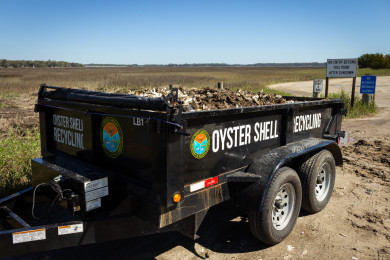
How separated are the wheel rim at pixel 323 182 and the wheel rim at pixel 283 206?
915mm

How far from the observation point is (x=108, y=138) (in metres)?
3.22

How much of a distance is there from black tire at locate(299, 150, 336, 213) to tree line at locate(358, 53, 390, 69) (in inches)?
2657

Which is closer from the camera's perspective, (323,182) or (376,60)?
(323,182)

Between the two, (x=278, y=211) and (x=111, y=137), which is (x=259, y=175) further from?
(x=111, y=137)

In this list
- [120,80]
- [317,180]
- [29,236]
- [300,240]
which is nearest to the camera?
[29,236]

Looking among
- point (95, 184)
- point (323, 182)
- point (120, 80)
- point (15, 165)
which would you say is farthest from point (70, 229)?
point (120, 80)

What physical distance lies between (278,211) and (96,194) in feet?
6.61

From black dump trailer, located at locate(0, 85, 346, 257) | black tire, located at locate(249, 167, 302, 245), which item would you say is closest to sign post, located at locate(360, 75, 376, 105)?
black dump trailer, located at locate(0, 85, 346, 257)

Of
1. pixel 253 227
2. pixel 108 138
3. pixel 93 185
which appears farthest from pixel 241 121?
pixel 93 185

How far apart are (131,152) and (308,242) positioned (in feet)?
7.59

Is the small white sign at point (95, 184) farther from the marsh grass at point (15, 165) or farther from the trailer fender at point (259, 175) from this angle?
the marsh grass at point (15, 165)

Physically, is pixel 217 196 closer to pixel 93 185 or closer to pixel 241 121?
pixel 241 121

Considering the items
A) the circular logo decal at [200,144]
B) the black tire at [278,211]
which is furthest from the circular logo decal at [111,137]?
the black tire at [278,211]

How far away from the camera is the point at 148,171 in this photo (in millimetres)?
2836
